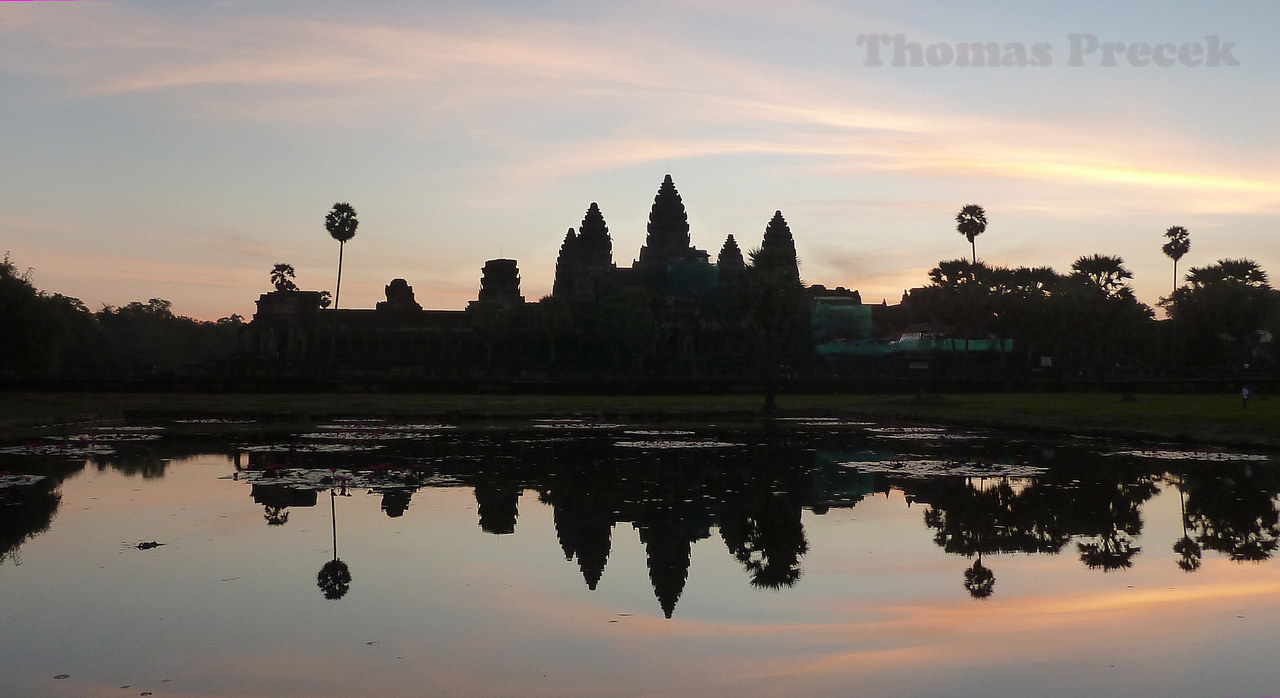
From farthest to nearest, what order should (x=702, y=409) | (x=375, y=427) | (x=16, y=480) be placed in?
1. (x=702, y=409)
2. (x=375, y=427)
3. (x=16, y=480)

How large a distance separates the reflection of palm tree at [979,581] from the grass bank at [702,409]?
20505 millimetres

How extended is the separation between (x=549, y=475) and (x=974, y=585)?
1274cm

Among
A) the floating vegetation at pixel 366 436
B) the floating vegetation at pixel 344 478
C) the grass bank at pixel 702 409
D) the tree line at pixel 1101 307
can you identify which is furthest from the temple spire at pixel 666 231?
the floating vegetation at pixel 344 478

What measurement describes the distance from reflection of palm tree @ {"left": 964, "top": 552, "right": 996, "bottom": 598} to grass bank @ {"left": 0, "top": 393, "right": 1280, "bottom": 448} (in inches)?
807

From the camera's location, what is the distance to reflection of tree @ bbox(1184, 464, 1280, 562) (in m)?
15.5

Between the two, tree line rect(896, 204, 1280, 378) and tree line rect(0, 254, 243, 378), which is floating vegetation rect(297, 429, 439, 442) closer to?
tree line rect(0, 254, 243, 378)

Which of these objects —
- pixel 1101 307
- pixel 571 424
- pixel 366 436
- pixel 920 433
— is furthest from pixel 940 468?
pixel 1101 307

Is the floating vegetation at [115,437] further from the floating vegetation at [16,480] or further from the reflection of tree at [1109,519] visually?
the reflection of tree at [1109,519]

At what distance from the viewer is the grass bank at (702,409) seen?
38.2 metres

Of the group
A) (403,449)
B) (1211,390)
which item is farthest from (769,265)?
(403,449)

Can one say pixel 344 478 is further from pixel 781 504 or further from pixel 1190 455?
pixel 1190 455

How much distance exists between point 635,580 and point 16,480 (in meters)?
14.6

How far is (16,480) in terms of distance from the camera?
72.8 ft

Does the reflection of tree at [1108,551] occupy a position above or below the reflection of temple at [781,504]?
below
